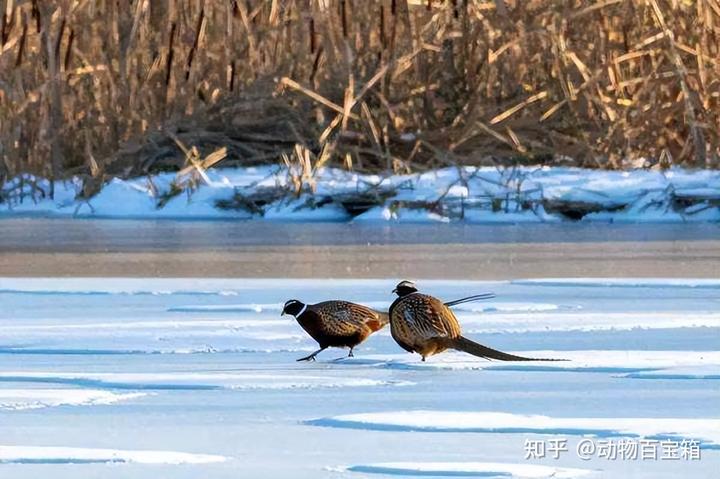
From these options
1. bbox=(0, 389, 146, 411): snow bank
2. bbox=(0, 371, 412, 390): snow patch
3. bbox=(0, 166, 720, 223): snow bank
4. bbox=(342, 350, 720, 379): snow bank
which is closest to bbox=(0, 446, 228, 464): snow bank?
bbox=(0, 389, 146, 411): snow bank

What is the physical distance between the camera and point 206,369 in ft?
13.7

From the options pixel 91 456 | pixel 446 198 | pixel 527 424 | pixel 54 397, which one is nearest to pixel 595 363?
pixel 527 424

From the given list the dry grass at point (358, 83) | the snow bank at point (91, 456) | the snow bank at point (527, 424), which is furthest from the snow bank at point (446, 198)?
the snow bank at point (91, 456)

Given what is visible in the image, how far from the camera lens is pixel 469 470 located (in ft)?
9.21

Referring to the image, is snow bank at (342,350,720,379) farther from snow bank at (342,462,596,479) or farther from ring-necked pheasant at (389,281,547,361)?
snow bank at (342,462,596,479)

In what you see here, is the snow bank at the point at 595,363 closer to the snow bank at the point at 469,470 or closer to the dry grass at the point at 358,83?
the snow bank at the point at 469,470

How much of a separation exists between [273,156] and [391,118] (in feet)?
2.72

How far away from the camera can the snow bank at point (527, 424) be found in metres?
3.17

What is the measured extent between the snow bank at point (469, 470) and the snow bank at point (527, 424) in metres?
0.36

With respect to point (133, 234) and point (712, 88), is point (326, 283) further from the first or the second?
point (712, 88)

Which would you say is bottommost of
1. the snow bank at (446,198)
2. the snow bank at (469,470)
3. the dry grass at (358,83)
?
the snow bank at (446,198)

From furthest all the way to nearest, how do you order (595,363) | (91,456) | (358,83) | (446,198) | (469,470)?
1. (358,83)
2. (446,198)
3. (595,363)
4. (91,456)
5. (469,470)

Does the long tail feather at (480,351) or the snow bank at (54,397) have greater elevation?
the snow bank at (54,397)

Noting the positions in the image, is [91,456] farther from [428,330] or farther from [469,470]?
[428,330]
